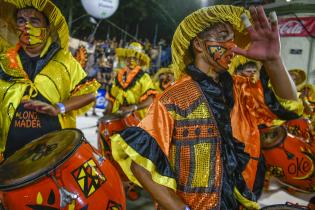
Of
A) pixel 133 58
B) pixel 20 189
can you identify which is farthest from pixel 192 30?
pixel 133 58

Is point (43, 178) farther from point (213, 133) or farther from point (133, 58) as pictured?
point (133, 58)

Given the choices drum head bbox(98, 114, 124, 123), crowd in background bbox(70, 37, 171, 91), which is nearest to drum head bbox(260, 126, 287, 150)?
drum head bbox(98, 114, 124, 123)

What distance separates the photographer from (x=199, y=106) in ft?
6.11

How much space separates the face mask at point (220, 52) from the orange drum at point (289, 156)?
2.15m

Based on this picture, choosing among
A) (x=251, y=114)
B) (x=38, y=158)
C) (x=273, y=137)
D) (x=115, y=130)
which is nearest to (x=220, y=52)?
(x=251, y=114)

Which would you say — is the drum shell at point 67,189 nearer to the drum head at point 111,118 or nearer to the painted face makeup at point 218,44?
the painted face makeup at point 218,44

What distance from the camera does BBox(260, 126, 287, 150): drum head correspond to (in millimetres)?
3934

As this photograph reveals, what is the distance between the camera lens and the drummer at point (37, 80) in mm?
2922

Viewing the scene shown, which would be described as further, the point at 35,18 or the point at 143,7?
the point at 143,7

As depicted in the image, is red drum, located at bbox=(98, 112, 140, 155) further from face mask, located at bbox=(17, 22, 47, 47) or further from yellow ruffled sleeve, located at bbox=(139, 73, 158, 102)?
face mask, located at bbox=(17, 22, 47, 47)

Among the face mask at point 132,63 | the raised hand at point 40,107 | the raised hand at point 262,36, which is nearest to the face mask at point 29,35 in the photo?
the raised hand at point 40,107

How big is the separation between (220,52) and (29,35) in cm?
171

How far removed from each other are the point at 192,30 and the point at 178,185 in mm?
793

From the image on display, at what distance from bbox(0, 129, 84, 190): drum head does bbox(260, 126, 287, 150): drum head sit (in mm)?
2141
